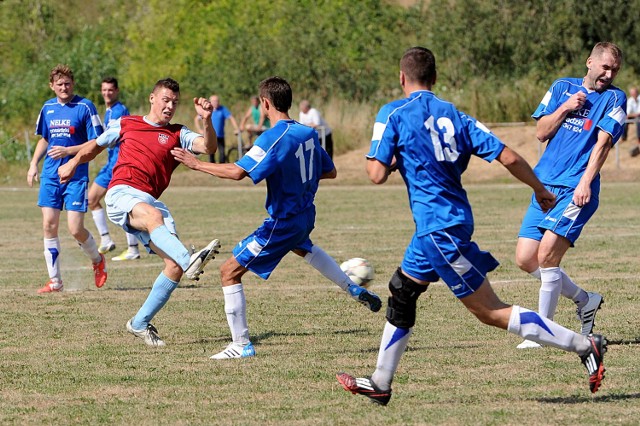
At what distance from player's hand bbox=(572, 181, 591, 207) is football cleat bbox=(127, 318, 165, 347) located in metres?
3.13

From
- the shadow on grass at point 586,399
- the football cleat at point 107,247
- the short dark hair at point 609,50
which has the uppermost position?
the short dark hair at point 609,50

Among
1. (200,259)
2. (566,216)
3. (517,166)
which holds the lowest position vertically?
(200,259)

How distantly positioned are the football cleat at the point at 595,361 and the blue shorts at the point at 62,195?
22.5ft

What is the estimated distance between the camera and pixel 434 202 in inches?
231

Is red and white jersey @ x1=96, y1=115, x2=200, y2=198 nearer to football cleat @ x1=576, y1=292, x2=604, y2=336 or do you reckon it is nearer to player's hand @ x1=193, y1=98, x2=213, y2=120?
player's hand @ x1=193, y1=98, x2=213, y2=120

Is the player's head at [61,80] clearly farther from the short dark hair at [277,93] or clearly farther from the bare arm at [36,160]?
the short dark hair at [277,93]

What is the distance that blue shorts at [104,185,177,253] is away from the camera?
8.52 m

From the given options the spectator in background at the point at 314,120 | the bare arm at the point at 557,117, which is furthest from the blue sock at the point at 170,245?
the spectator in background at the point at 314,120

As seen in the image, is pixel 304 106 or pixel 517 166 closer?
pixel 517 166

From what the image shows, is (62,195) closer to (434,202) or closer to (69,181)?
(69,181)

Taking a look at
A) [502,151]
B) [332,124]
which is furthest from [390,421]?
[332,124]

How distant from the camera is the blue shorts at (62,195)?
1167 cm

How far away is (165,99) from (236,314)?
1.86 meters

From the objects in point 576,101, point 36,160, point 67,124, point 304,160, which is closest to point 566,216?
point 576,101
